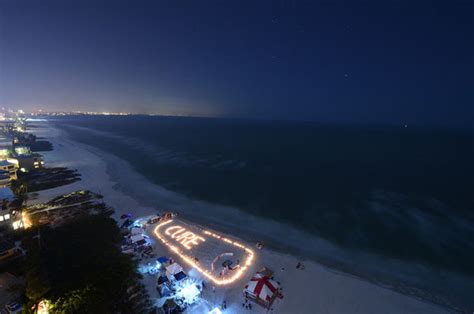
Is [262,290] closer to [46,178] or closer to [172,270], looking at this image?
[172,270]

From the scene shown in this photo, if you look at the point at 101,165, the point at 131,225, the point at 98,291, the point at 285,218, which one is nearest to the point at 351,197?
the point at 285,218

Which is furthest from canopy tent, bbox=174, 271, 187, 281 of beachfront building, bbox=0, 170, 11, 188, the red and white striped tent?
beachfront building, bbox=0, 170, 11, 188

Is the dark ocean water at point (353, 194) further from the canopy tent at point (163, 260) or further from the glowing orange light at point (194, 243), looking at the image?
the canopy tent at point (163, 260)

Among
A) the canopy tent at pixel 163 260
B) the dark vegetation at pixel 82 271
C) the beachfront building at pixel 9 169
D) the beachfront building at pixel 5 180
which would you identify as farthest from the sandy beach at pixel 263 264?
the beachfront building at pixel 9 169

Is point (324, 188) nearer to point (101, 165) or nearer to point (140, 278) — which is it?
point (140, 278)

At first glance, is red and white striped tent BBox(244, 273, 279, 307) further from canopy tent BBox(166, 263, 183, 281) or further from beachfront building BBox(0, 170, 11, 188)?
beachfront building BBox(0, 170, 11, 188)
